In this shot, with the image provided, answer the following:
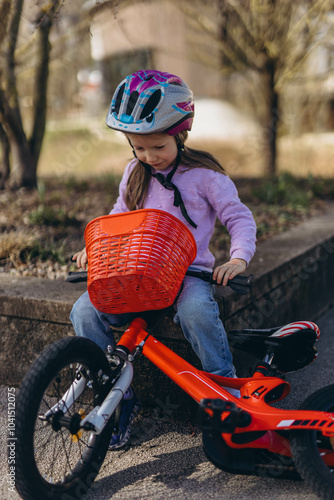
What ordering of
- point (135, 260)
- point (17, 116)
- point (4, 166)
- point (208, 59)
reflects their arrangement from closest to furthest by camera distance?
point (135, 260) < point (17, 116) < point (4, 166) < point (208, 59)

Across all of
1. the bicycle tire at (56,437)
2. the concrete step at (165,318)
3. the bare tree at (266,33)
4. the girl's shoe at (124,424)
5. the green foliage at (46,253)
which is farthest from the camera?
the bare tree at (266,33)

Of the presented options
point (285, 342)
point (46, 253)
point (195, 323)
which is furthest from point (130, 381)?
point (46, 253)

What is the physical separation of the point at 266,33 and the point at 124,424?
21.4 ft

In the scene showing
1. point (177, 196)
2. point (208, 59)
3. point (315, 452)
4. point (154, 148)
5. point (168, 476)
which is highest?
point (208, 59)

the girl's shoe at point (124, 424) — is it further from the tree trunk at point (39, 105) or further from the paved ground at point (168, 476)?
the tree trunk at point (39, 105)

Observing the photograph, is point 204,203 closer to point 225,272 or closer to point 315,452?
point 225,272

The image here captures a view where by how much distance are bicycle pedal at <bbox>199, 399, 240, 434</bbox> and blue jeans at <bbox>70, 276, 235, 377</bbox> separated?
31 centimetres

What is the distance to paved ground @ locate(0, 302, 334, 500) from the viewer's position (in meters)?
2.33

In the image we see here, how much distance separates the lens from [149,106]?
2.37 meters

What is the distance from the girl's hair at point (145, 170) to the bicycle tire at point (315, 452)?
1146mm

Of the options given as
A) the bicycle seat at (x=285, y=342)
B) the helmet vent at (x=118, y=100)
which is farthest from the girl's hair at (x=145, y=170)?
the bicycle seat at (x=285, y=342)

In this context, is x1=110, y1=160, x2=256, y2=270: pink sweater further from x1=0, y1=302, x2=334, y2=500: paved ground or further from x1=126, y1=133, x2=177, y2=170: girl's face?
x1=0, y1=302, x2=334, y2=500: paved ground

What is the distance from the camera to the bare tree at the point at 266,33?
7.51 m

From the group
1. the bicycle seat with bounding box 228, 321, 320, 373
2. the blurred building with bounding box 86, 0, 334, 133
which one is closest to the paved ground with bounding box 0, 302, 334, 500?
the bicycle seat with bounding box 228, 321, 320, 373
